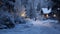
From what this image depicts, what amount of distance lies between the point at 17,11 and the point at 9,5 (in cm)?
169

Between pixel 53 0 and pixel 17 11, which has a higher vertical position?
pixel 53 0

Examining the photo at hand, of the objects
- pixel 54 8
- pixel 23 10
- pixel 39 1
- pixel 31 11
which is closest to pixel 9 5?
pixel 23 10

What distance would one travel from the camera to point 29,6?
25641 mm

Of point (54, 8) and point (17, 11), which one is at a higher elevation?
point (54, 8)

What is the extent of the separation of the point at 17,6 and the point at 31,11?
3.63 meters

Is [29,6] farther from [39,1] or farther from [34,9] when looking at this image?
[39,1]

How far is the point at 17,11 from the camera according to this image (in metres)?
23.2

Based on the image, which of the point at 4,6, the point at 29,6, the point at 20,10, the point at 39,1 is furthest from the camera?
the point at 39,1

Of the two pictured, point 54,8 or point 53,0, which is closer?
point 53,0

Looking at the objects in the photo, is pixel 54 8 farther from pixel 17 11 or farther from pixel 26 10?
pixel 26 10

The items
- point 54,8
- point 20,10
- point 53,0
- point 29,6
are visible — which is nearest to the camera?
point 53,0

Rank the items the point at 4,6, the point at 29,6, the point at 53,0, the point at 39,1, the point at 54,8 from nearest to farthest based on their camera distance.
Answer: the point at 53,0, the point at 54,8, the point at 4,6, the point at 29,6, the point at 39,1

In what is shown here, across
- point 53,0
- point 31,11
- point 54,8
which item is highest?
point 53,0

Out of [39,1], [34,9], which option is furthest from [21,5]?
[39,1]
